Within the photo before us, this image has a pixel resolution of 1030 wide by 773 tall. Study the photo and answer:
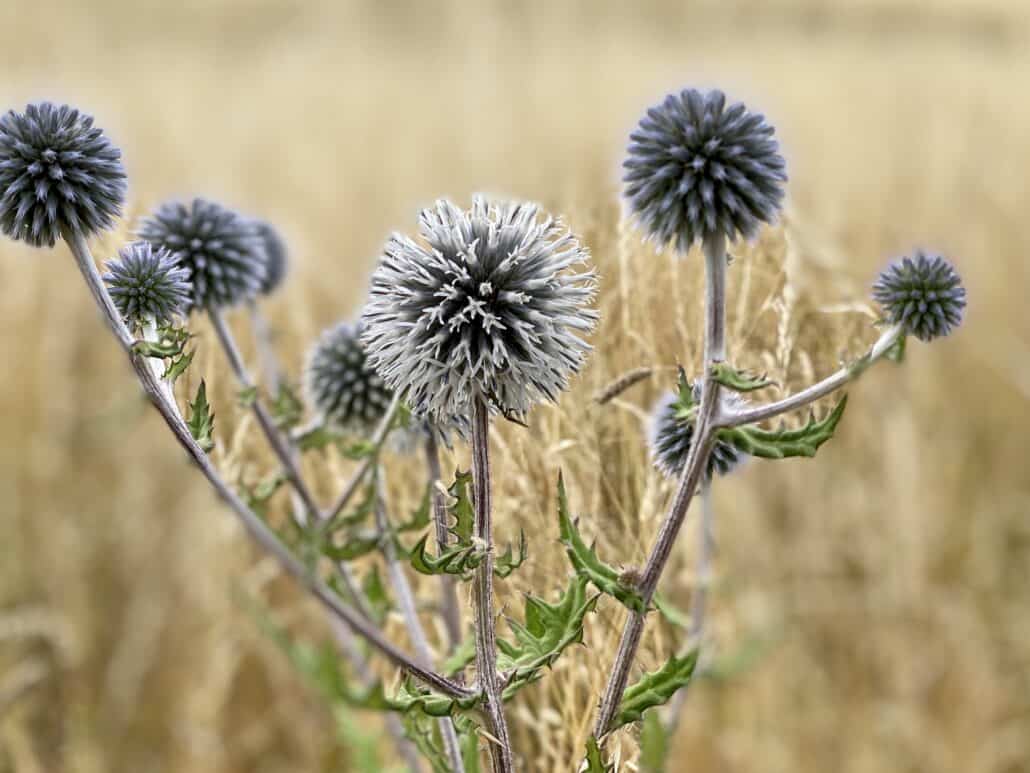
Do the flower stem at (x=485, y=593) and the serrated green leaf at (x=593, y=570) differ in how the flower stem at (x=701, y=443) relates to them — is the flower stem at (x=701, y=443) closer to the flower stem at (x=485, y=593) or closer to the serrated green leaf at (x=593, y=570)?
the serrated green leaf at (x=593, y=570)

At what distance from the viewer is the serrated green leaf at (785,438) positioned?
89 centimetres

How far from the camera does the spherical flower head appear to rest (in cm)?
160

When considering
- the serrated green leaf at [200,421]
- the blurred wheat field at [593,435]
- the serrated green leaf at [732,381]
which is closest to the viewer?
the serrated green leaf at [732,381]

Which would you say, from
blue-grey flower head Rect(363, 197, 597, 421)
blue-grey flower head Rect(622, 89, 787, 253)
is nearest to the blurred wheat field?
blue-grey flower head Rect(622, 89, 787, 253)

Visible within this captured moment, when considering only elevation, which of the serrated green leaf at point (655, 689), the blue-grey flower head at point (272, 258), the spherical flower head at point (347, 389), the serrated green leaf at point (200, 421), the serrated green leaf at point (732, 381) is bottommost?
the serrated green leaf at point (655, 689)

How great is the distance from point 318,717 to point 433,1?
1311 cm

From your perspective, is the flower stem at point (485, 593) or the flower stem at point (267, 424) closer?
the flower stem at point (485, 593)

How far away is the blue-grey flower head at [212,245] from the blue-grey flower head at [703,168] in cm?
68

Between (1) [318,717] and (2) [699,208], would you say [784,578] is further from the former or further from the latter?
(2) [699,208]

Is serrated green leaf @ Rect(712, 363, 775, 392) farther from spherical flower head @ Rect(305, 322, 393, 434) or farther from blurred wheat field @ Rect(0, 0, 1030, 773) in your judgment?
spherical flower head @ Rect(305, 322, 393, 434)

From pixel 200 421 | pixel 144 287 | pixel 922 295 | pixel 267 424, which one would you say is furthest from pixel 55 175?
pixel 922 295

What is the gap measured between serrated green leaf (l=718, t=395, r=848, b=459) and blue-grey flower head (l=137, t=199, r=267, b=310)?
816 millimetres

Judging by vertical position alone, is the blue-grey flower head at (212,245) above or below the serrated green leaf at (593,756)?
above

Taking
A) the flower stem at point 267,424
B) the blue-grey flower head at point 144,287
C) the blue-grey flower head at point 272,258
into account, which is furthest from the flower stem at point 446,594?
the blue-grey flower head at point 272,258
